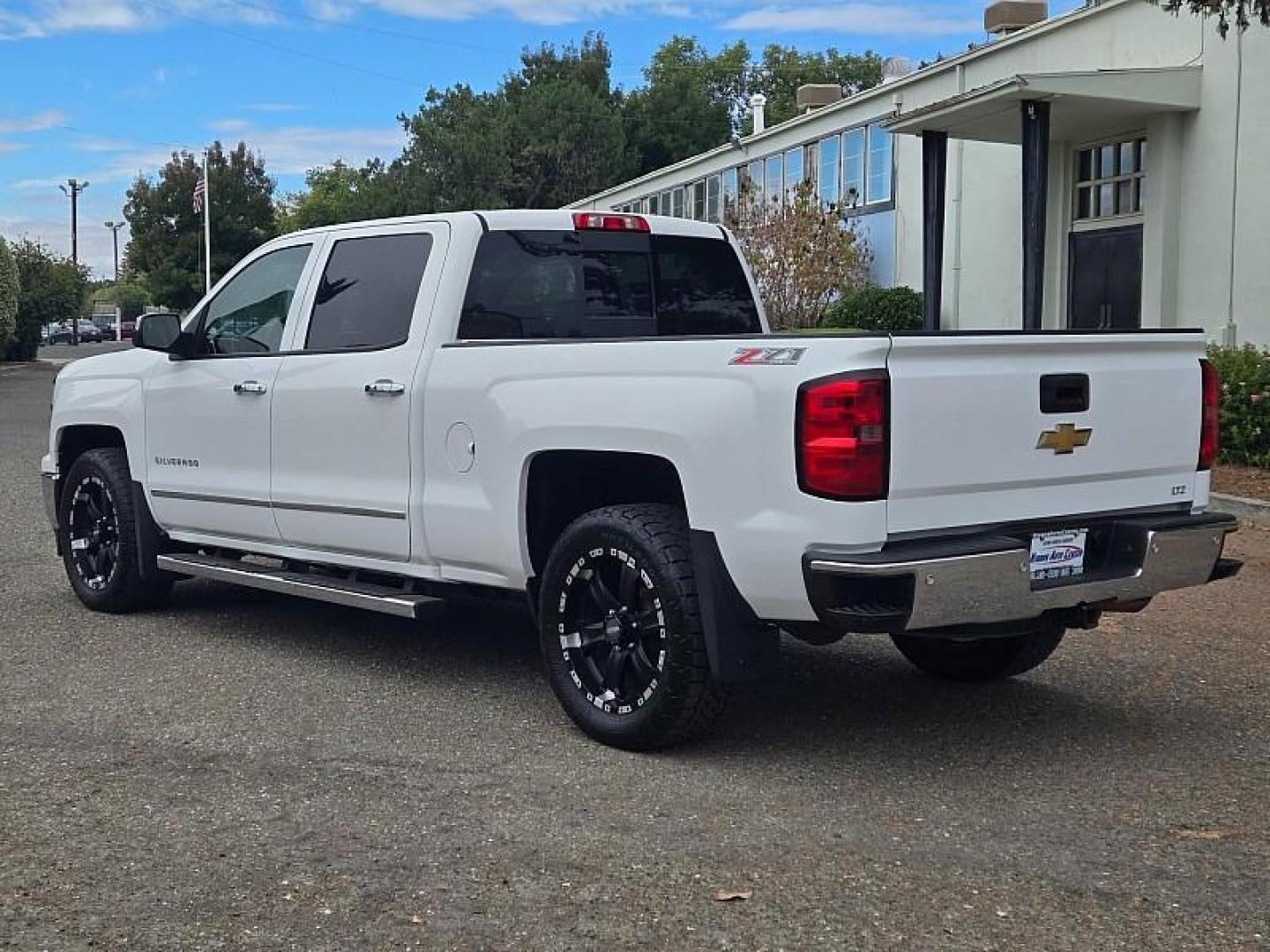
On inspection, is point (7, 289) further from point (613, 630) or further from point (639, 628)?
point (639, 628)

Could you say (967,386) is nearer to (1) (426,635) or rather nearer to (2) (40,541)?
(1) (426,635)

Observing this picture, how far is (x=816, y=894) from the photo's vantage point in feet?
13.3

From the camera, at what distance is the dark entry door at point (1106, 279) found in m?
17.5

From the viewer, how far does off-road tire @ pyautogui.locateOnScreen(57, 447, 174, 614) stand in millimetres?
7781

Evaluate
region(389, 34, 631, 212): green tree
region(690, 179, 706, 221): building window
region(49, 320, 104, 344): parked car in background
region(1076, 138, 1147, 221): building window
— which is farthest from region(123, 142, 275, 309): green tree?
region(1076, 138, 1147, 221): building window

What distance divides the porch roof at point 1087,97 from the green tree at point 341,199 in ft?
149

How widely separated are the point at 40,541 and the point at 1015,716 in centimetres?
739

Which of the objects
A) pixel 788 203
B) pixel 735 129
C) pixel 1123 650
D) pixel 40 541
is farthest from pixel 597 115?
pixel 1123 650

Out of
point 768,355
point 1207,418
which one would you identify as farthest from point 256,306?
point 1207,418

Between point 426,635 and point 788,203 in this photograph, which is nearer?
point 426,635

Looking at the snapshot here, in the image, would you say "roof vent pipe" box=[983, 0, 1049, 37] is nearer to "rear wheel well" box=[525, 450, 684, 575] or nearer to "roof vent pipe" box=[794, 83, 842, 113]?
"roof vent pipe" box=[794, 83, 842, 113]

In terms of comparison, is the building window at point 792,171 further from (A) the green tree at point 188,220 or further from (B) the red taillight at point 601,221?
(A) the green tree at point 188,220

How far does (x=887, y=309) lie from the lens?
71.4ft

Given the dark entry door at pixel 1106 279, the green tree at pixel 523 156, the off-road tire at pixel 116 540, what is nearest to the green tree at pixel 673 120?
the green tree at pixel 523 156
